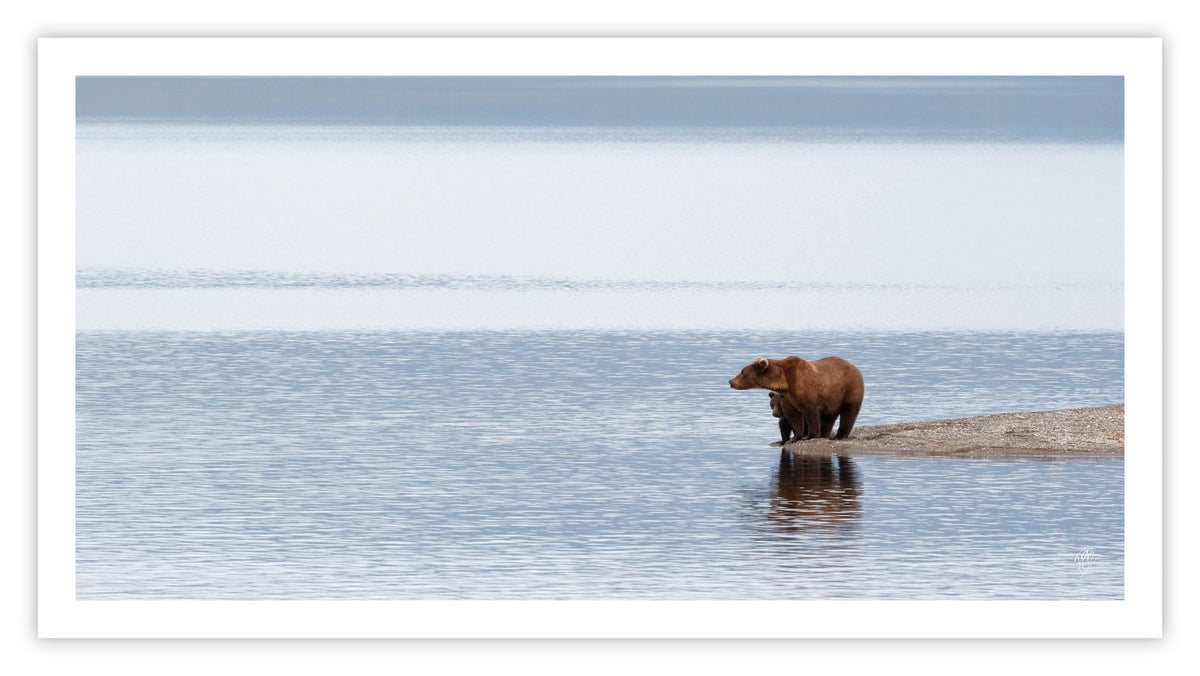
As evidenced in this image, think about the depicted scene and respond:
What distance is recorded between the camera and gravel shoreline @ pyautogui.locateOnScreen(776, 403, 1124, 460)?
939 inches

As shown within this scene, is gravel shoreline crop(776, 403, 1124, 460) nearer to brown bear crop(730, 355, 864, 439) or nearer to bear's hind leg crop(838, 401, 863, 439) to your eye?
bear's hind leg crop(838, 401, 863, 439)

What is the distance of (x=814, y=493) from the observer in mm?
22375

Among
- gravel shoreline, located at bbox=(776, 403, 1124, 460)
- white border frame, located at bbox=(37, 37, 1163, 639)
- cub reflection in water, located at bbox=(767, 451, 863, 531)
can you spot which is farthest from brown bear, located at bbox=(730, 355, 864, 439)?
white border frame, located at bbox=(37, 37, 1163, 639)

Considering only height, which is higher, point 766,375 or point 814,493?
point 766,375

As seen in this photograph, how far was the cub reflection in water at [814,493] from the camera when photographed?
21188 millimetres

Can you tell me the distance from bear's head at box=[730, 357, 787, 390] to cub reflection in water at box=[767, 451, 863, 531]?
859 millimetres

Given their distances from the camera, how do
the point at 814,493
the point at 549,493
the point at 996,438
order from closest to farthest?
the point at 814,493, the point at 549,493, the point at 996,438

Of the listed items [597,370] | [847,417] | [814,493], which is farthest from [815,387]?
[597,370]
